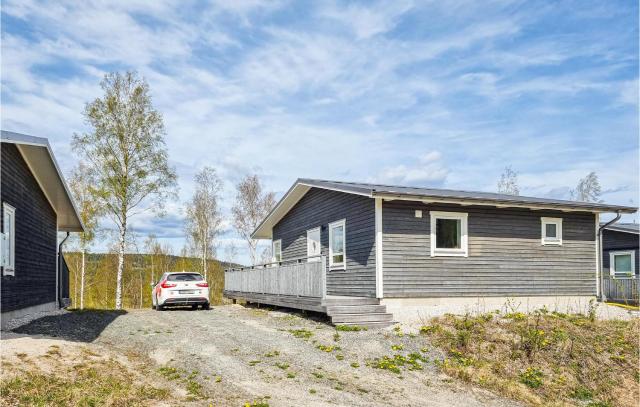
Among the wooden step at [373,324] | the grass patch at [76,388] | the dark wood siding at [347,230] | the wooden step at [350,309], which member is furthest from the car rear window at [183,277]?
the grass patch at [76,388]

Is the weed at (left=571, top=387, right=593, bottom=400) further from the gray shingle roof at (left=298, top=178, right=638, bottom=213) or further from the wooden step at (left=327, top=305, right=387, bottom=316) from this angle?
the gray shingle roof at (left=298, top=178, right=638, bottom=213)

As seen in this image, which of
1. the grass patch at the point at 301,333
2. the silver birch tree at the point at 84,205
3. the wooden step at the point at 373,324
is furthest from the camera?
the silver birch tree at the point at 84,205

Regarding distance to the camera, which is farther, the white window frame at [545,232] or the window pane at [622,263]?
the window pane at [622,263]

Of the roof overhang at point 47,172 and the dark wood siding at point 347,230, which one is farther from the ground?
the roof overhang at point 47,172

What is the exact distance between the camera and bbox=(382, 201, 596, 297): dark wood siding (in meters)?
15.0

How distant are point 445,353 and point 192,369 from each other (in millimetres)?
5523

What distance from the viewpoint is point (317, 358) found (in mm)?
10484

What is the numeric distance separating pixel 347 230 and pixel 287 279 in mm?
2486

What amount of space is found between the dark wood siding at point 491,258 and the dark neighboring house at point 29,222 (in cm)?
933

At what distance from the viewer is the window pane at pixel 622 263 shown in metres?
24.6

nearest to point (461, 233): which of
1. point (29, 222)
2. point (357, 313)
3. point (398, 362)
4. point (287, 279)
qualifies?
point (357, 313)

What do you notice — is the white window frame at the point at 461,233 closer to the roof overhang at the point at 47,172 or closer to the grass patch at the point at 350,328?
the grass patch at the point at 350,328

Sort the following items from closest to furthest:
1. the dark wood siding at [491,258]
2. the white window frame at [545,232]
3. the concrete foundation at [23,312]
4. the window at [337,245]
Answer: the concrete foundation at [23,312], the dark wood siding at [491,258], the white window frame at [545,232], the window at [337,245]

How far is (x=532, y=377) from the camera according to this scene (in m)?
11.0
